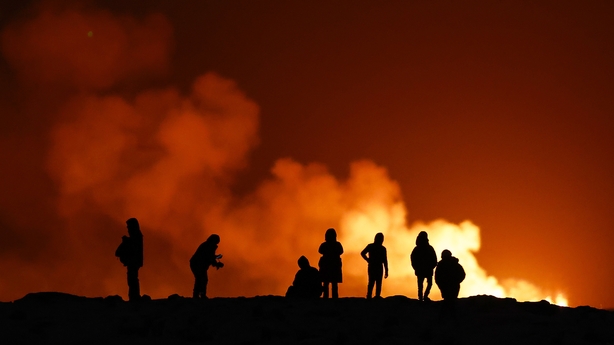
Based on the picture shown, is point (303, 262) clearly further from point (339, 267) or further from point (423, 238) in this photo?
point (423, 238)

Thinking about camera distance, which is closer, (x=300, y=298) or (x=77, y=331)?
(x=77, y=331)

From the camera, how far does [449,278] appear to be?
71.2ft

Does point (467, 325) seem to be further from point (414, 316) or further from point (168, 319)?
point (168, 319)

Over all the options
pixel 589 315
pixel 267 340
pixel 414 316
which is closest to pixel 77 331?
pixel 267 340

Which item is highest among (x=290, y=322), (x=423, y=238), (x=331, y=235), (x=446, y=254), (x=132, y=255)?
(x=331, y=235)

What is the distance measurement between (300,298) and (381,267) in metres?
2.92

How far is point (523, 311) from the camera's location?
74.6 ft

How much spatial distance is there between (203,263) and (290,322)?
5.77 m

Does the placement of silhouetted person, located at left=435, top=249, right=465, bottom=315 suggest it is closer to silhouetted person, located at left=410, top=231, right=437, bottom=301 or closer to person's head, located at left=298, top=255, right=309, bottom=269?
silhouetted person, located at left=410, top=231, right=437, bottom=301

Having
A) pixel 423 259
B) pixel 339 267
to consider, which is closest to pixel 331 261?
pixel 339 267

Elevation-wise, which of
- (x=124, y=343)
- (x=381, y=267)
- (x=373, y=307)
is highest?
(x=381, y=267)

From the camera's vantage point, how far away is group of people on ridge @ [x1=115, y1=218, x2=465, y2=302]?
2452cm

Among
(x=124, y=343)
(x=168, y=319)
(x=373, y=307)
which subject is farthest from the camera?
(x=373, y=307)

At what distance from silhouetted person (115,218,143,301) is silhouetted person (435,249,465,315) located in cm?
866
